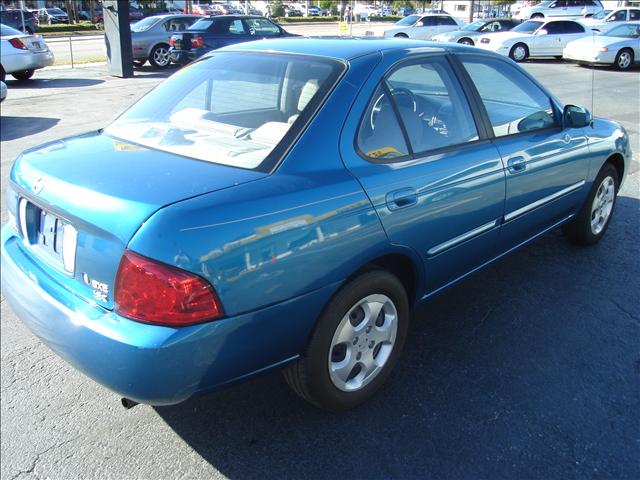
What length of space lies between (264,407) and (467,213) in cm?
145

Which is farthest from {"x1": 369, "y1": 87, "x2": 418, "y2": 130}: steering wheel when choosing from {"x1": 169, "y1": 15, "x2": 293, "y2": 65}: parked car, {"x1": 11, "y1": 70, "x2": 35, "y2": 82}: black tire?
{"x1": 11, "y1": 70, "x2": 35, "y2": 82}: black tire

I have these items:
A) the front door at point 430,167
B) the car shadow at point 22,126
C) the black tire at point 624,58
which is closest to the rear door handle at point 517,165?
the front door at point 430,167

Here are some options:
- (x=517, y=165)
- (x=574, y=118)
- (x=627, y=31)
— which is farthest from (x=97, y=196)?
(x=627, y=31)

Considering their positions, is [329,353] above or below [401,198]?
below

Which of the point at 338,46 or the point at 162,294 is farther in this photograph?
the point at 338,46

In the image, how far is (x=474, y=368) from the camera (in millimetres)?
2996

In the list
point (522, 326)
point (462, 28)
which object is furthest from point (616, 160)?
point (462, 28)

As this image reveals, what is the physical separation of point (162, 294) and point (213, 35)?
48.9 ft

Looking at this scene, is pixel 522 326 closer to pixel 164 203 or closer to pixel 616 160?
pixel 616 160

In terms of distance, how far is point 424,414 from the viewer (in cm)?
265

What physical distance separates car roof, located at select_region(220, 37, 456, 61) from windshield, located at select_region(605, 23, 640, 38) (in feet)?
58.1

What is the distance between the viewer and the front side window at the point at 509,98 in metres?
3.35

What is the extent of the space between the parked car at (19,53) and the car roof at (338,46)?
12442 mm

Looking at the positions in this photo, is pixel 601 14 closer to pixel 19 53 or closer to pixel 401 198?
pixel 19 53
